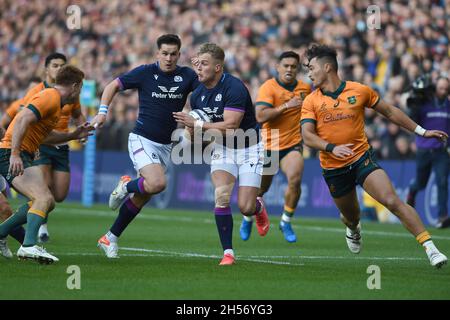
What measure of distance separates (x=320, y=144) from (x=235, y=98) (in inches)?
46.2

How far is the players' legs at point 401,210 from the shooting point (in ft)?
37.7

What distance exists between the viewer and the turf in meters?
9.59

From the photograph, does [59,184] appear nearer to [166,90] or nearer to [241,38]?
[166,90]

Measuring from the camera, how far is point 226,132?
12.2m

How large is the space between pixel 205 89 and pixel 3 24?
28.8m

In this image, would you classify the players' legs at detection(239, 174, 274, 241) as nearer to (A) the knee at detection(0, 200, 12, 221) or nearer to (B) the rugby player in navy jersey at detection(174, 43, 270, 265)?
(B) the rugby player in navy jersey at detection(174, 43, 270, 265)

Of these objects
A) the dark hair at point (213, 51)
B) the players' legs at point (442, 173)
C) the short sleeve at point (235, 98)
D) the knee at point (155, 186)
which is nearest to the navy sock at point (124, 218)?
the knee at point (155, 186)

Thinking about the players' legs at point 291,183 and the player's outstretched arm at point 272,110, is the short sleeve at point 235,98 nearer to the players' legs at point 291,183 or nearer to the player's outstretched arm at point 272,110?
the player's outstretched arm at point 272,110

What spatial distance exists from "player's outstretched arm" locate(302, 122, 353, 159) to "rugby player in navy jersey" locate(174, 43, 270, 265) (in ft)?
2.60

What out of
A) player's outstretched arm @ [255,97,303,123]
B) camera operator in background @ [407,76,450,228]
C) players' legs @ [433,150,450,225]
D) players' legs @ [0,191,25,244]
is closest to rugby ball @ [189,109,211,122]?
players' legs @ [0,191,25,244]

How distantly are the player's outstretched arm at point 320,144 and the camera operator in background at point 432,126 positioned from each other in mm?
8767

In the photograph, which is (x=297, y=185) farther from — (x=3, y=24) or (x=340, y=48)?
(x=3, y=24)

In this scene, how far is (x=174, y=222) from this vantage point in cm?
2139

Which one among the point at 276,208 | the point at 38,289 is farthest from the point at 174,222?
the point at 38,289
